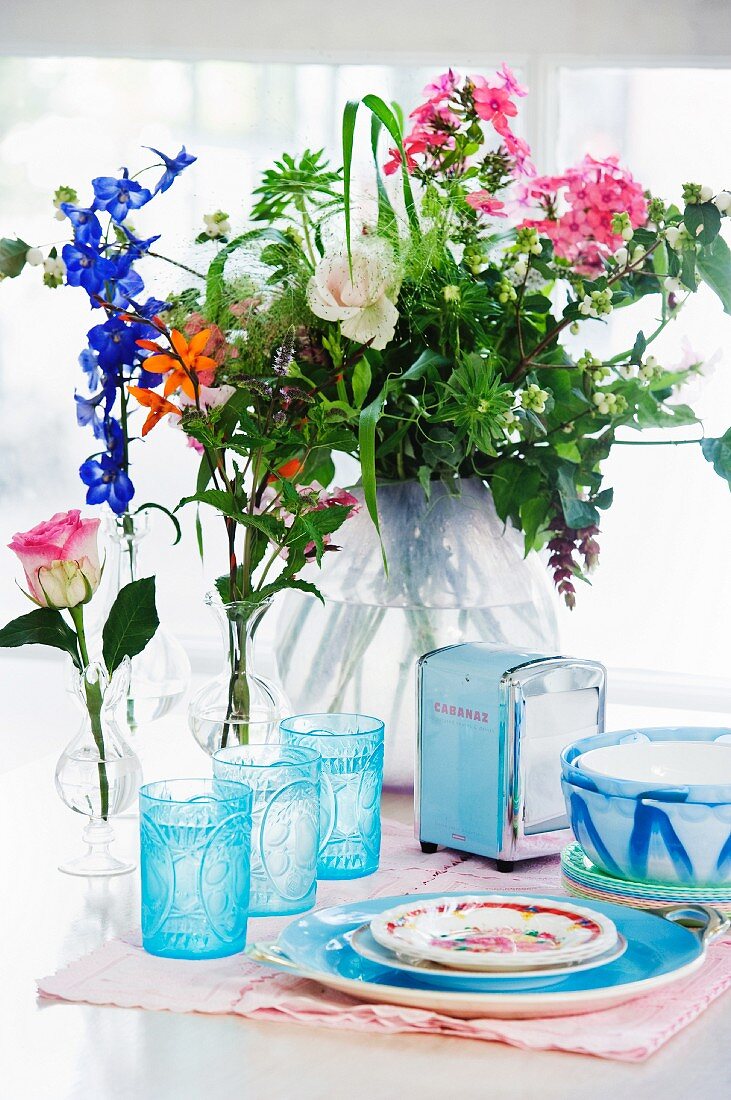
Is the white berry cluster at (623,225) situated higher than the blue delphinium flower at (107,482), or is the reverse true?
the white berry cluster at (623,225)

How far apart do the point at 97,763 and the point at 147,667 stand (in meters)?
0.25

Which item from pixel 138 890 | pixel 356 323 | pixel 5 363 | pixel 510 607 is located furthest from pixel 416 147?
pixel 5 363

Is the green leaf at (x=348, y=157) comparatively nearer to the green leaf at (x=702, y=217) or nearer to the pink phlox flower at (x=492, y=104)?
the pink phlox flower at (x=492, y=104)

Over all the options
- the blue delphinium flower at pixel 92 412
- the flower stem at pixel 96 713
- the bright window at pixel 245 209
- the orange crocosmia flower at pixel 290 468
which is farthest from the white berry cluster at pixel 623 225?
the bright window at pixel 245 209

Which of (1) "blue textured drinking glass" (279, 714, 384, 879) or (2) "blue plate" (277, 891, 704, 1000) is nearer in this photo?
(2) "blue plate" (277, 891, 704, 1000)

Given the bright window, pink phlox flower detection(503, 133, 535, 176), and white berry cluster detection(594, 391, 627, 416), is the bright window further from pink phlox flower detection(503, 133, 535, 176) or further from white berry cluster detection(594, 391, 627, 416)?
white berry cluster detection(594, 391, 627, 416)

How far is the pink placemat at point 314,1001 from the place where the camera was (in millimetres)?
728

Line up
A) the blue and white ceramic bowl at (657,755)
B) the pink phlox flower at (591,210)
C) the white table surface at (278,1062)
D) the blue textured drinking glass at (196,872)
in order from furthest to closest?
the pink phlox flower at (591,210) < the blue and white ceramic bowl at (657,755) < the blue textured drinking glass at (196,872) < the white table surface at (278,1062)

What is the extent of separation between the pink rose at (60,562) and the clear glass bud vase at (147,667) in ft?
0.47

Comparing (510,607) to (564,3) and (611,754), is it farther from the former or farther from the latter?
(564,3)

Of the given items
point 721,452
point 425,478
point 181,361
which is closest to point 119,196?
point 181,361

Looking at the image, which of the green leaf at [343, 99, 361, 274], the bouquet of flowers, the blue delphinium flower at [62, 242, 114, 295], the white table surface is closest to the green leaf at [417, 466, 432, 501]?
the bouquet of flowers

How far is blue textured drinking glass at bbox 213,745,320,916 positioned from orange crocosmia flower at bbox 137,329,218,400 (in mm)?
293

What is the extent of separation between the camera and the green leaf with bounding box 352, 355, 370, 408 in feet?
3.87
